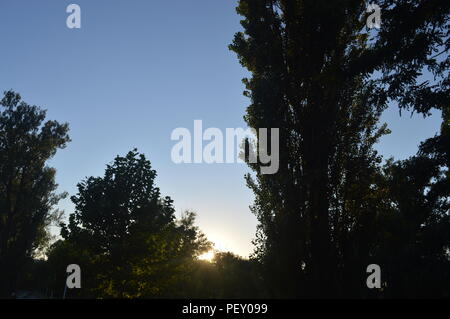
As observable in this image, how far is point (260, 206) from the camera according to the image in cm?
1179

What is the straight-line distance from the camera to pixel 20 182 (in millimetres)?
24109

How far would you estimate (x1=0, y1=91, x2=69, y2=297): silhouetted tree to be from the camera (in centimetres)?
A: 2320

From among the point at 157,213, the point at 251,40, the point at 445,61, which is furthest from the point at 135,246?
the point at 445,61

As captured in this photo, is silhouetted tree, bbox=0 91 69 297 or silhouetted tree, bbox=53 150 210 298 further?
silhouetted tree, bbox=0 91 69 297

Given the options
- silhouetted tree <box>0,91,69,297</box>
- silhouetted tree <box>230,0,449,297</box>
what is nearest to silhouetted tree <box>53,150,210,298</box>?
silhouetted tree <box>230,0,449,297</box>

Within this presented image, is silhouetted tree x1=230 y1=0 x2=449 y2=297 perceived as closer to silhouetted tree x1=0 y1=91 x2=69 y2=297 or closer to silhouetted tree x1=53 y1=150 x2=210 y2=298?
silhouetted tree x1=53 y1=150 x2=210 y2=298

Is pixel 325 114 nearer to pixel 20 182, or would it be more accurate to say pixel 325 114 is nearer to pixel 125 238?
pixel 125 238

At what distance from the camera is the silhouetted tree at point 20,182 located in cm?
2320

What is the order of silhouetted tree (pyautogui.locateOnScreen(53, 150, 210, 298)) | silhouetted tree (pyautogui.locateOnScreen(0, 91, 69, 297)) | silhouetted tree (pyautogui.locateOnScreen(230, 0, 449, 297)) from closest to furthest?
1. silhouetted tree (pyautogui.locateOnScreen(230, 0, 449, 297))
2. silhouetted tree (pyautogui.locateOnScreen(53, 150, 210, 298))
3. silhouetted tree (pyautogui.locateOnScreen(0, 91, 69, 297))

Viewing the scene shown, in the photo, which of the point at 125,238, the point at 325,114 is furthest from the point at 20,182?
the point at 325,114

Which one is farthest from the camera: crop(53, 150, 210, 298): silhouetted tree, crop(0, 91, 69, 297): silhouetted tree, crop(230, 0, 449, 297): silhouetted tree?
crop(0, 91, 69, 297): silhouetted tree
